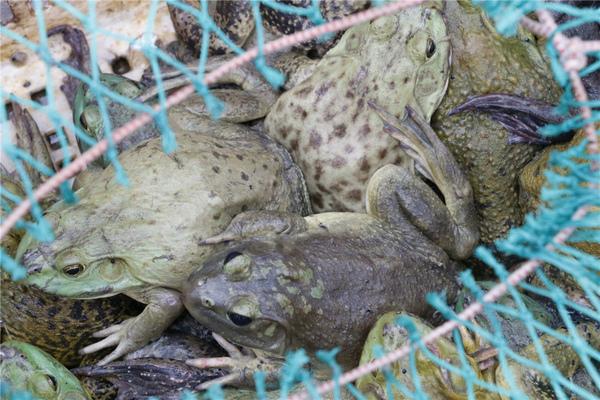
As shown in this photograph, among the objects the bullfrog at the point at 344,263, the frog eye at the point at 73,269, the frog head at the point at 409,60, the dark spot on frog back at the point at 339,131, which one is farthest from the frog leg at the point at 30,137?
the frog head at the point at 409,60

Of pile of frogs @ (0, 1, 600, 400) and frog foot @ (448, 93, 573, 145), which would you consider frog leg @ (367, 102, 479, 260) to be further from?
Result: frog foot @ (448, 93, 573, 145)

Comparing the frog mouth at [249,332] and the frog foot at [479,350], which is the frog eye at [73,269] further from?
the frog foot at [479,350]

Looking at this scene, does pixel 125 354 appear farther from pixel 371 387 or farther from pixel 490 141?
pixel 490 141

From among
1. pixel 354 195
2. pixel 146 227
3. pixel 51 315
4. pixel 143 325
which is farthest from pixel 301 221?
pixel 51 315

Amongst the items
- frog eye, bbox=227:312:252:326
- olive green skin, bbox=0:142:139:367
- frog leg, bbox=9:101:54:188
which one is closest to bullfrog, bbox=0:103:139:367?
olive green skin, bbox=0:142:139:367

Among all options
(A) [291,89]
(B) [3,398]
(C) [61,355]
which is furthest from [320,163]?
(B) [3,398]

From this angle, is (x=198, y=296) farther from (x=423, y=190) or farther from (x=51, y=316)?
(x=423, y=190)
